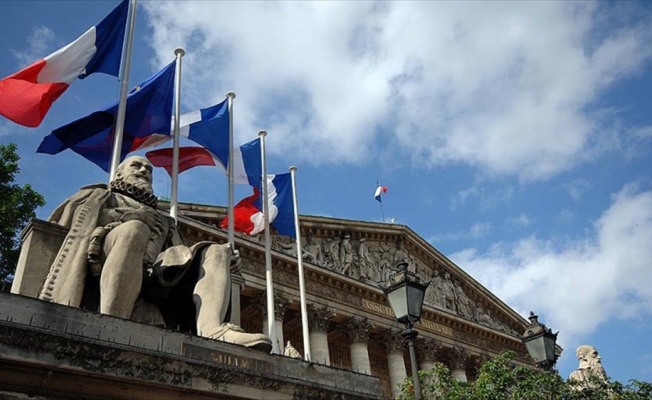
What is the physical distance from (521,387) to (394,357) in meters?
14.2

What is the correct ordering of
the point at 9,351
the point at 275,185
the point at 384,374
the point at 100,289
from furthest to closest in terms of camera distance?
the point at 384,374
the point at 275,185
the point at 100,289
the point at 9,351

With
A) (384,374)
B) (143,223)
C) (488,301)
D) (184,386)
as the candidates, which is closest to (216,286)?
(143,223)

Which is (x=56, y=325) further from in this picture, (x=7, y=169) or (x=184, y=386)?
(x=7, y=169)

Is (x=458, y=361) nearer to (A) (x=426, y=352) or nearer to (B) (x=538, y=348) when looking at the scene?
(A) (x=426, y=352)

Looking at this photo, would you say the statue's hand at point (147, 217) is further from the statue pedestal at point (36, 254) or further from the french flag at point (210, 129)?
the french flag at point (210, 129)

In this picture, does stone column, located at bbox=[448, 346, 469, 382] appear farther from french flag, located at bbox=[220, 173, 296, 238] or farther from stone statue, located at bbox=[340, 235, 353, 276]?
french flag, located at bbox=[220, 173, 296, 238]

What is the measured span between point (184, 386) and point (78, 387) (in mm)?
571

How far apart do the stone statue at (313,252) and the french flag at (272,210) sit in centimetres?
920

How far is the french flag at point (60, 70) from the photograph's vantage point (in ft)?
32.0

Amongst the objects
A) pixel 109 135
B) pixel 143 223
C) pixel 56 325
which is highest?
pixel 109 135

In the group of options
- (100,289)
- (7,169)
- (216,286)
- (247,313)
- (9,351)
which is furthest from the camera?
(247,313)

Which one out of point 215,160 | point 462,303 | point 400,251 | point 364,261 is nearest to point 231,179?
point 215,160

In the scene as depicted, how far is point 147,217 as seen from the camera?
200 inches

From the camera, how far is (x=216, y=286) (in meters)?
4.70
